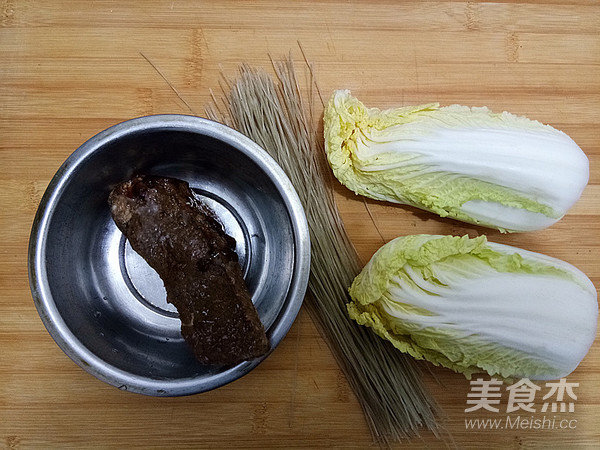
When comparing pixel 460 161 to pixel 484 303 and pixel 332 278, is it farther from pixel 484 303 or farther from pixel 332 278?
pixel 332 278

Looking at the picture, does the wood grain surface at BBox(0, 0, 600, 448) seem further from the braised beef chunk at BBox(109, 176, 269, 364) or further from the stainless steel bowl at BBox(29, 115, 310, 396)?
the braised beef chunk at BBox(109, 176, 269, 364)

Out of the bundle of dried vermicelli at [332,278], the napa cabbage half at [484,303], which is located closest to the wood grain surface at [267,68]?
the bundle of dried vermicelli at [332,278]

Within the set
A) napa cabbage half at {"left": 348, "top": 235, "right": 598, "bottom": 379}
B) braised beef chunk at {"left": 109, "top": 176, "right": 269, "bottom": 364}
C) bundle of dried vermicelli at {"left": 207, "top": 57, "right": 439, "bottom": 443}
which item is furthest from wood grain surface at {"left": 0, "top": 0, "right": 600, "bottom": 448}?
braised beef chunk at {"left": 109, "top": 176, "right": 269, "bottom": 364}

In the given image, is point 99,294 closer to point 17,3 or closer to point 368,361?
point 368,361

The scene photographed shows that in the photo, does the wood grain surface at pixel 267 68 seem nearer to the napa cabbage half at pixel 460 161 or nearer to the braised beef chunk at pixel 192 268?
the napa cabbage half at pixel 460 161

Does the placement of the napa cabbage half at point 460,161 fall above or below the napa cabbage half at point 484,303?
above
